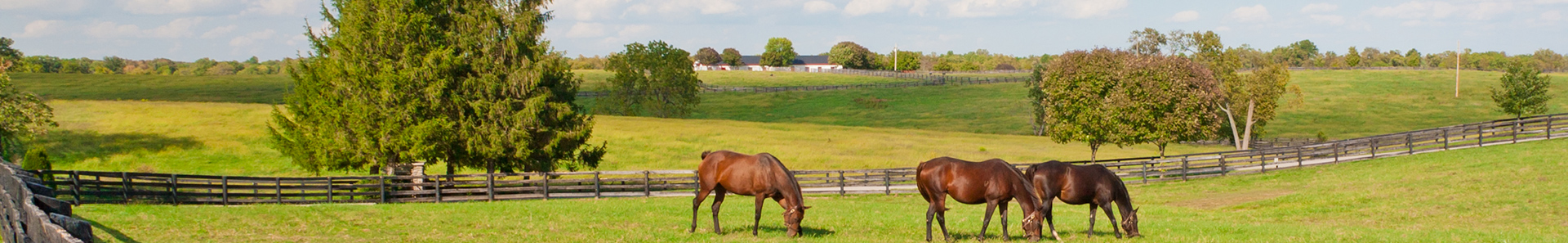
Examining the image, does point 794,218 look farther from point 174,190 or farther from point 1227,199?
point 1227,199

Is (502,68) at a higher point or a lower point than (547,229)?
higher

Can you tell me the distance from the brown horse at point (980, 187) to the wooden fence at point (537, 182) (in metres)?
15.8

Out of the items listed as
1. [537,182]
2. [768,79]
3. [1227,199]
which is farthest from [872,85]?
[537,182]

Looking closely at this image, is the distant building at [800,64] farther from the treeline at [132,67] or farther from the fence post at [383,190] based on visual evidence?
the fence post at [383,190]

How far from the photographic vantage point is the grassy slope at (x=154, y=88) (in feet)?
242

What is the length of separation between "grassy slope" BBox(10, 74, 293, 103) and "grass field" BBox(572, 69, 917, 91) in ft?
103

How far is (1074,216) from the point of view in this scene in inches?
805

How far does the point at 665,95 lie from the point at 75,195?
191 feet

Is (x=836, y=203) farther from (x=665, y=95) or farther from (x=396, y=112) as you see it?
(x=665, y=95)

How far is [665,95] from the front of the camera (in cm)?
7638

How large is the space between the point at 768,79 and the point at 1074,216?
10192cm

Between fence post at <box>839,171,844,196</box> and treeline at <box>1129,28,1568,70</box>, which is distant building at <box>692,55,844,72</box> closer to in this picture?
treeline at <box>1129,28,1568,70</box>

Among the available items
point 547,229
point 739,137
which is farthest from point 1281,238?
point 739,137

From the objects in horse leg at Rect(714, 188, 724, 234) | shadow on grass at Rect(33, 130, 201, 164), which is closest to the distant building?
shadow on grass at Rect(33, 130, 201, 164)
